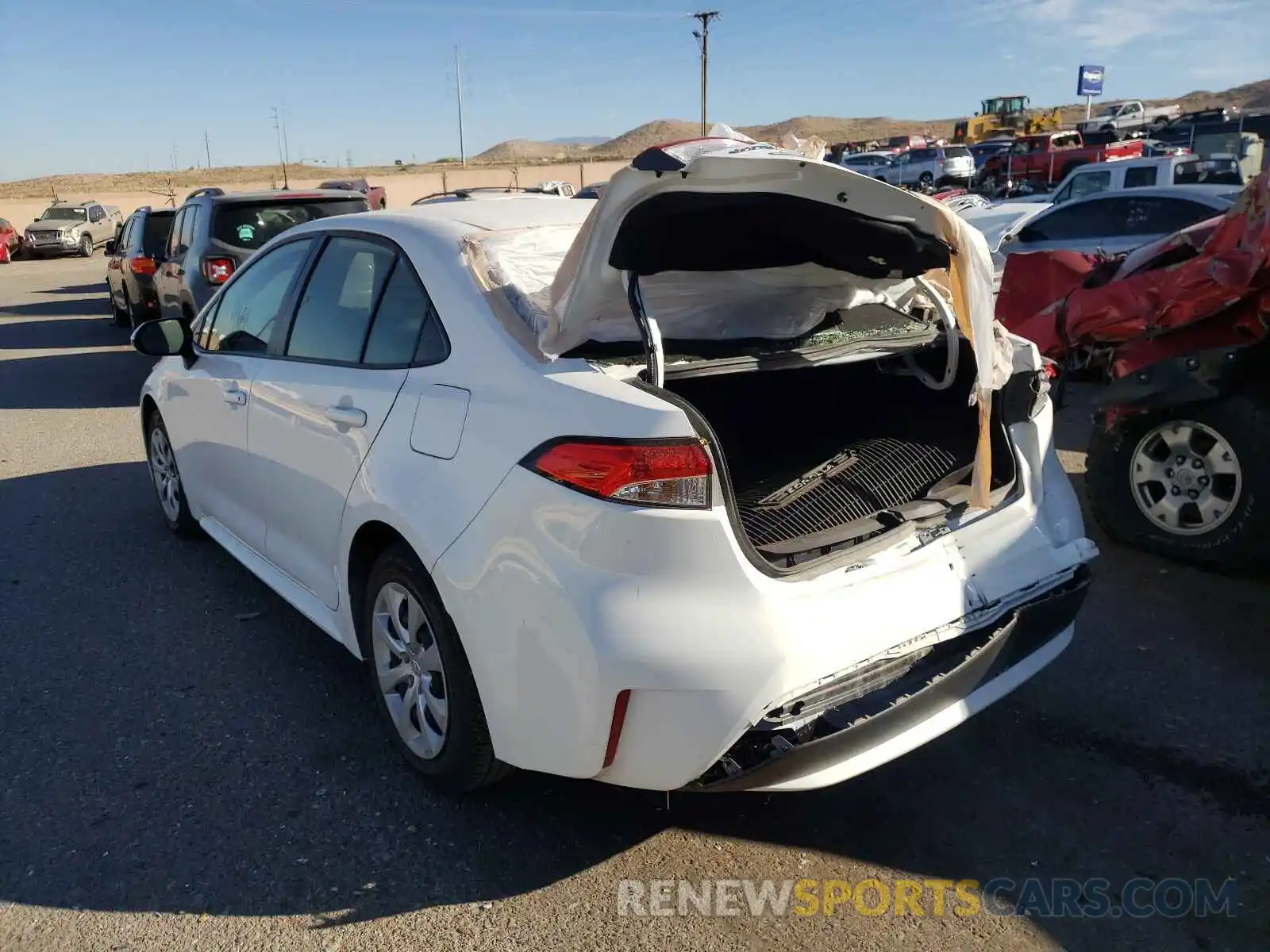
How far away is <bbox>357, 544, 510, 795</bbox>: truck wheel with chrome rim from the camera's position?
288 centimetres

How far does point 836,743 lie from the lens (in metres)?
2.54

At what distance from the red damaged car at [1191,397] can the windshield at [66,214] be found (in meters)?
34.2

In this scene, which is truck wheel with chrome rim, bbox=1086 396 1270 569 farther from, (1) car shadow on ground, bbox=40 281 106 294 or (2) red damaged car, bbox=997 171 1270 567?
(1) car shadow on ground, bbox=40 281 106 294

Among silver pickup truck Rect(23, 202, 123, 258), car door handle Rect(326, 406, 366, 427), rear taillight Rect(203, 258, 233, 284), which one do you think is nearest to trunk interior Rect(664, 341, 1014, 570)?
car door handle Rect(326, 406, 366, 427)

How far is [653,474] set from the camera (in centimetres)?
245

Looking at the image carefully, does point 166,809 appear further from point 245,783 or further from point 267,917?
point 267,917

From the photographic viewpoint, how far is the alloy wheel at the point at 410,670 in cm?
304

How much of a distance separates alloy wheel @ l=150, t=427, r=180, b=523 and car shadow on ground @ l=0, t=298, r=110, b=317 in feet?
46.3

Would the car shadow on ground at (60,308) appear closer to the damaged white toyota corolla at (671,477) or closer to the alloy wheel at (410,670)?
the damaged white toyota corolla at (671,477)

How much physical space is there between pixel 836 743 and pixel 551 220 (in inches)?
84.8

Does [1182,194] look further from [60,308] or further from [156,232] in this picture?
[60,308]

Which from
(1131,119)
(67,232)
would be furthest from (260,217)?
(1131,119)

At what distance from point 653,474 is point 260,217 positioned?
8.76 meters

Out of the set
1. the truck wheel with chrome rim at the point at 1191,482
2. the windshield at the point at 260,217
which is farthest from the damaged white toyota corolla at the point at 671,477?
the windshield at the point at 260,217
